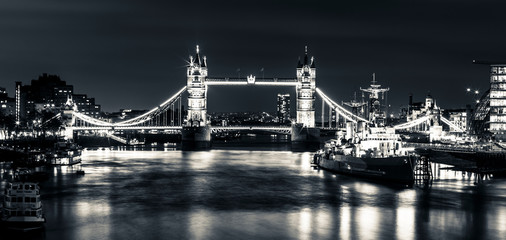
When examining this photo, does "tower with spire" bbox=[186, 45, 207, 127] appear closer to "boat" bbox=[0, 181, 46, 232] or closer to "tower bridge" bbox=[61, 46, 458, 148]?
"tower bridge" bbox=[61, 46, 458, 148]

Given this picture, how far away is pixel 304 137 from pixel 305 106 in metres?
7.59

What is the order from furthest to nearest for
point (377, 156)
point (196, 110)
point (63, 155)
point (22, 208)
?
1. point (196, 110)
2. point (63, 155)
3. point (377, 156)
4. point (22, 208)

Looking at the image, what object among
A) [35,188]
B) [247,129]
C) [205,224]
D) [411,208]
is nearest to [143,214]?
[205,224]

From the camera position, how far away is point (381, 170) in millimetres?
48969

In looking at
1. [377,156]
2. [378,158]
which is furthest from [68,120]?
[378,158]

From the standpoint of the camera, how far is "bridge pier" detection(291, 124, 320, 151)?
102 metres

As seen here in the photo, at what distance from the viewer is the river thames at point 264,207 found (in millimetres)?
29812

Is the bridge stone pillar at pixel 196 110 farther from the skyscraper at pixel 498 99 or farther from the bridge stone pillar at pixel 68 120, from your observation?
the skyscraper at pixel 498 99

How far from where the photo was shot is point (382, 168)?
4878 centimetres

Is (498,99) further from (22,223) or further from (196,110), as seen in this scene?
(22,223)

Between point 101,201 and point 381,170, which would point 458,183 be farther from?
point 101,201

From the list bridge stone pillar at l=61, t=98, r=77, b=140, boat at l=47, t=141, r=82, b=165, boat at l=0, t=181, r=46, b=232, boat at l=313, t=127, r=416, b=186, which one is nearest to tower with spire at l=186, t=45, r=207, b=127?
bridge stone pillar at l=61, t=98, r=77, b=140

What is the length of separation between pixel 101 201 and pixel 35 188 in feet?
34.4

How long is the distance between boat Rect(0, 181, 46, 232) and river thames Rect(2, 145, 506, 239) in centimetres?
82
